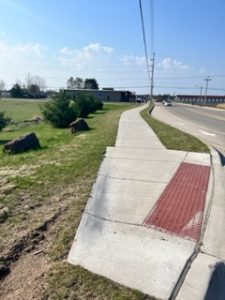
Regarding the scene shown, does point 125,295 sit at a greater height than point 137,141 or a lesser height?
greater

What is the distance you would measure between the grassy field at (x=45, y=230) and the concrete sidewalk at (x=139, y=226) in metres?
0.16

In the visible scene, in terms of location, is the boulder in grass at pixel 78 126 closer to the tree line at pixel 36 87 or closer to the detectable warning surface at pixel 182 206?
the detectable warning surface at pixel 182 206

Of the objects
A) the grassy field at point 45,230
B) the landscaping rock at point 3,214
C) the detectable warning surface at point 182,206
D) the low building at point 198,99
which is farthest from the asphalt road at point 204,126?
the low building at point 198,99

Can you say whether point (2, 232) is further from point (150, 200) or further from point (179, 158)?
point (179, 158)

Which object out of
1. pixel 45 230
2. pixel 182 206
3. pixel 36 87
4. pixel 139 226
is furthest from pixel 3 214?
pixel 36 87

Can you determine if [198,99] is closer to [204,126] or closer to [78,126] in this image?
[204,126]

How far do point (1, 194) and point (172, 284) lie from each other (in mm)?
3312

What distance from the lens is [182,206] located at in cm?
527

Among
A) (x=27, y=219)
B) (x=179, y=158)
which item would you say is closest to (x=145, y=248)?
(x=27, y=219)

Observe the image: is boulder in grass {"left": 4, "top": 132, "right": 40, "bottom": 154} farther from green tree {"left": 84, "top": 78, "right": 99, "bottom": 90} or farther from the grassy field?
green tree {"left": 84, "top": 78, "right": 99, "bottom": 90}

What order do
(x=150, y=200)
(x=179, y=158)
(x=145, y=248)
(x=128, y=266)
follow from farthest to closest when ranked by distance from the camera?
(x=179, y=158) < (x=150, y=200) < (x=145, y=248) < (x=128, y=266)

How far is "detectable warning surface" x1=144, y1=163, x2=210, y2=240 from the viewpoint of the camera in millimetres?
4457

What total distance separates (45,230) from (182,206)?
2.16 m

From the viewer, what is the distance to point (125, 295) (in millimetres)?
2941
